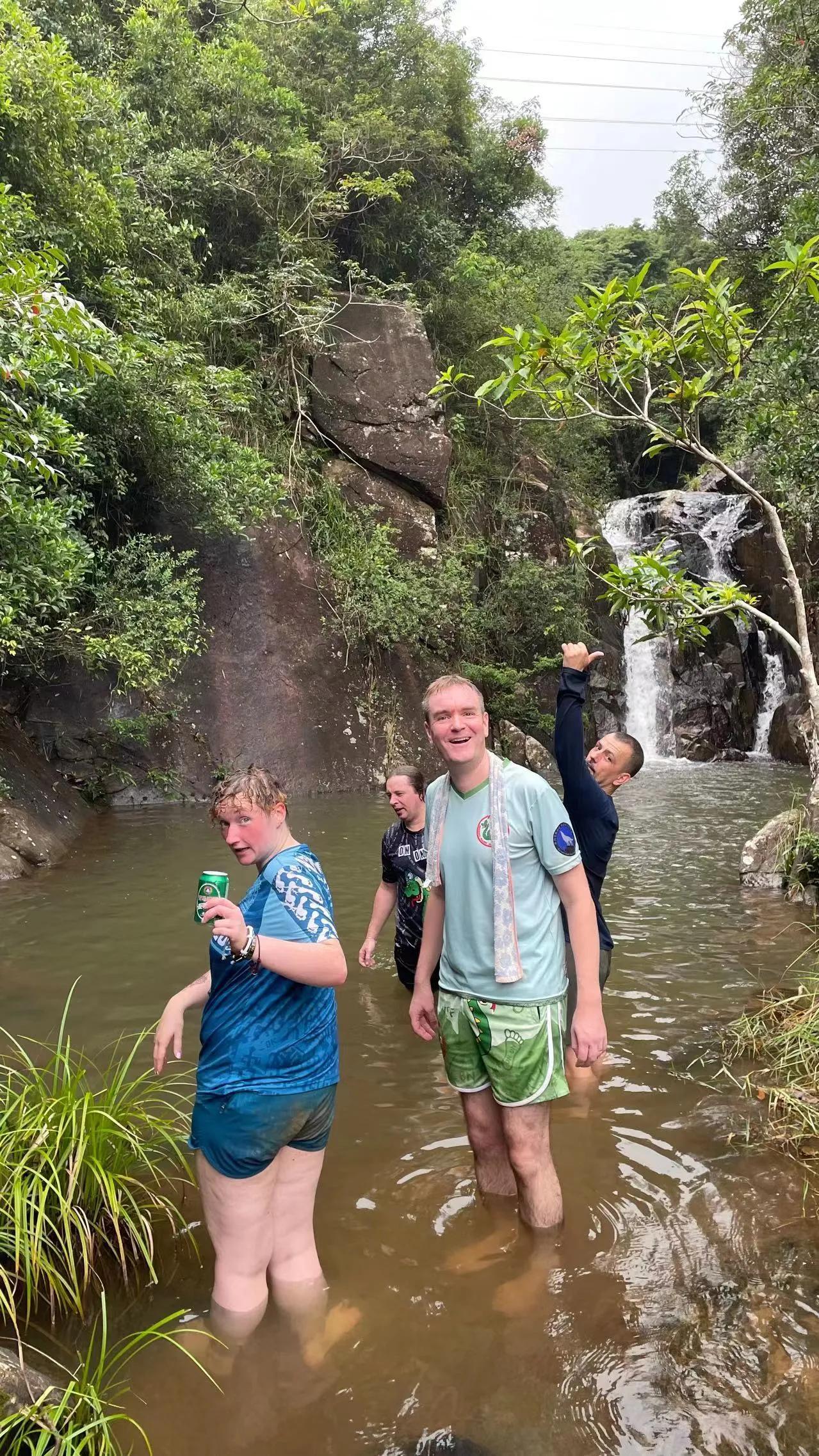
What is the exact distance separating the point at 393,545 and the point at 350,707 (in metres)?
3.46

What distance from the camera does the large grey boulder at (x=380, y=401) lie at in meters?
17.7

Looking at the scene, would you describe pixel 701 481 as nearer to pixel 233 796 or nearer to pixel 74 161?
pixel 74 161

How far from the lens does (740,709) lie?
1961 cm

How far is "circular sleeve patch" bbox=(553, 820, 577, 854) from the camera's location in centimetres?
302

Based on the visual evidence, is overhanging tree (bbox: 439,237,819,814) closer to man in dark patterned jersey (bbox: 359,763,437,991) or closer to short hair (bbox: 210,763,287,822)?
man in dark patterned jersey (bbox: 359,763,437,991)

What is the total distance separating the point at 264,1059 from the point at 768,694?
60.4 ft

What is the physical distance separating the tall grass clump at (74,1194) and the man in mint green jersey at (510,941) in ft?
3.88

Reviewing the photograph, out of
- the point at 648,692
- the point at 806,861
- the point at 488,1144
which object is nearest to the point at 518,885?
the point at 488,1144

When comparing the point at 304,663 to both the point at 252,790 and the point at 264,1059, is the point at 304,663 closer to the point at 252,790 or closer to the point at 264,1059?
the point at 252,790

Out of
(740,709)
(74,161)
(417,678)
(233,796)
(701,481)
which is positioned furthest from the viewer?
(701,481)

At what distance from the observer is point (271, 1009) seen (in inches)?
106

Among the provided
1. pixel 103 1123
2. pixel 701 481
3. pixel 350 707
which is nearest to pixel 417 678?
pixel 350 707

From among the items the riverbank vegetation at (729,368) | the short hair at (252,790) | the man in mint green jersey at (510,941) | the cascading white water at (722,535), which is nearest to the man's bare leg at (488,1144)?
the man in mint green jersey at (510,941)

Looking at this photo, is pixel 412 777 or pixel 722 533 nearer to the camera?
pixel 412 777
